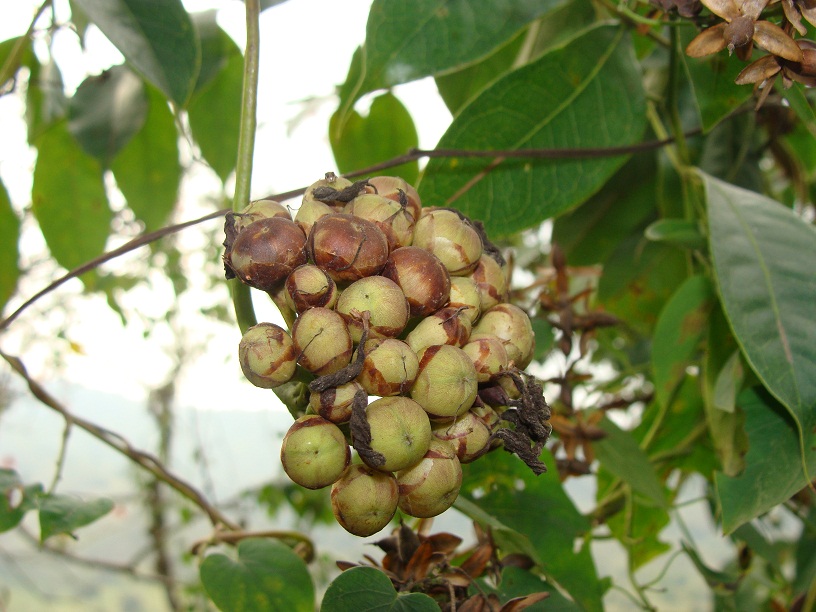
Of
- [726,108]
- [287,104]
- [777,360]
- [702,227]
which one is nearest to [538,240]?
[287,104]

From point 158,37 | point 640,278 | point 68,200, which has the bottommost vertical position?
point 640,278

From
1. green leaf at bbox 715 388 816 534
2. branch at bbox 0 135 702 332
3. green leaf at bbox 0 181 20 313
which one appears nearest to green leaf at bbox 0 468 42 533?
branch at bbox 0 135 702 332

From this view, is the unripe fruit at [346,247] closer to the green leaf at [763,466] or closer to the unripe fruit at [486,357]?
the unripe fruit at [486,357]

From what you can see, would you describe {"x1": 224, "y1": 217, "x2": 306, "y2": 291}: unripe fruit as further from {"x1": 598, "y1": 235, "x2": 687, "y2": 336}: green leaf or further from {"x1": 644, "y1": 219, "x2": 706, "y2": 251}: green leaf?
{"x1": 598, "y1": 235, "x2": 687, "y2": 336}: green leaf

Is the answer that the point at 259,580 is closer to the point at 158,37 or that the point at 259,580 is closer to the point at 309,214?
the point at 309,214

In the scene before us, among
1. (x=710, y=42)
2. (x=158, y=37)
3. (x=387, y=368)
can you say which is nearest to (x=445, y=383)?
(x=387, y=368)

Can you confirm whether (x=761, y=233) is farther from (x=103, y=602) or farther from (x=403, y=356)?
(x=103, y=602)
